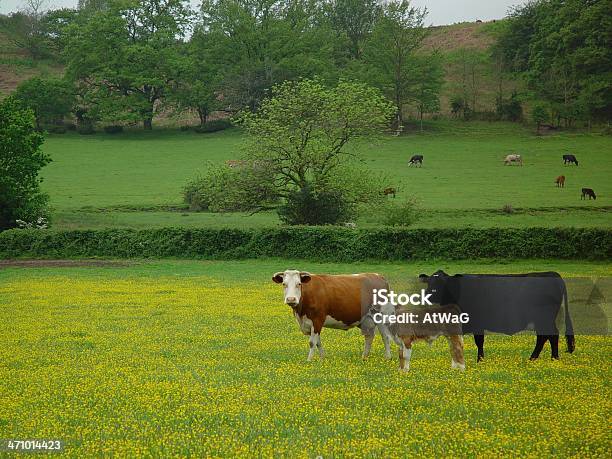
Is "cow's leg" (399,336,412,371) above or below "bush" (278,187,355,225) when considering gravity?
above

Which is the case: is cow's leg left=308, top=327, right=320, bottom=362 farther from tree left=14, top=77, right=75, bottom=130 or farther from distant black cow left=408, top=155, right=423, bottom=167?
tree left=14, top=77, right=75, bottom=130

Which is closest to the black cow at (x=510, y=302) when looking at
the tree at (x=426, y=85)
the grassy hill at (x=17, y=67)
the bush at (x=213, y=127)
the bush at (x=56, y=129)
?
the tree at (x=426, y=85)

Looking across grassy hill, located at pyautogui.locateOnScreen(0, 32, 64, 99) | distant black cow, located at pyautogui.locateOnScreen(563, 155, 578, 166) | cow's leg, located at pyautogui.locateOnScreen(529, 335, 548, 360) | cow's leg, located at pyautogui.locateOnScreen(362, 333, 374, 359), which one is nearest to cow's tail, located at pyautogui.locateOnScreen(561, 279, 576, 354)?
cow's leg, located at pyautogui.locateOnScreen(529, 335, 548, 360)

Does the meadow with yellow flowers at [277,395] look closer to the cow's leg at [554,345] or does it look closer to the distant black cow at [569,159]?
the cow's leg at [554,345]

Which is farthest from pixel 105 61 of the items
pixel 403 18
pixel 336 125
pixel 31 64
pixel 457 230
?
pixel 457 230

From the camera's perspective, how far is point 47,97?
101062mm

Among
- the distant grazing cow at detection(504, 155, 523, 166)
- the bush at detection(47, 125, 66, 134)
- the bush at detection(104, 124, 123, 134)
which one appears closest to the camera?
the distant grazing cow at detection(504, 155, 523, 166)

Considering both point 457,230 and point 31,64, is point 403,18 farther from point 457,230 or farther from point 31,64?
point 457,230

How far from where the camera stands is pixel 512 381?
43.2 feet

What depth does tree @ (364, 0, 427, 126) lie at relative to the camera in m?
97.9

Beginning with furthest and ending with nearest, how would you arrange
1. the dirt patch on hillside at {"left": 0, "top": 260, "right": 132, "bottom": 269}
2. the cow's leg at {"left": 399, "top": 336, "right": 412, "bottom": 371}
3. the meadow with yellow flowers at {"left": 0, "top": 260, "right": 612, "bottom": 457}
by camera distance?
1. the dirt patch on hillside at {"left": 0, "top": 260, "right": 132, "bottom": 269}
2. the cow's leg at {"left": 399, "top": 336, "right": 412, "bottom": 371}
3. the meadow with yellow flowers at {"left": 0, "top": 260, "right": 612, "bottom": 457}

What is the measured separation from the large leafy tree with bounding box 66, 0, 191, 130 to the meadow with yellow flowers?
84.2 m

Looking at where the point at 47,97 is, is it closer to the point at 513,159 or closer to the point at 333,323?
the point at 513,159

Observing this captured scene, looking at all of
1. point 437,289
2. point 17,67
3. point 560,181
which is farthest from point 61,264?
point 17,67
